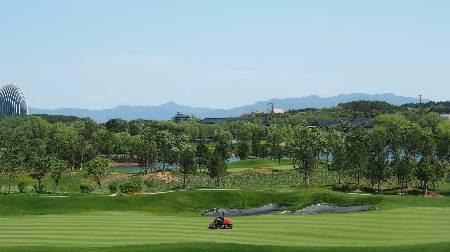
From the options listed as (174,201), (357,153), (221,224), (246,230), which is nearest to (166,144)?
(357,153)

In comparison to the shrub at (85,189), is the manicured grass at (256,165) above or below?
below

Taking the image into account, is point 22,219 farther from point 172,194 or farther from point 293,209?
point 293,209

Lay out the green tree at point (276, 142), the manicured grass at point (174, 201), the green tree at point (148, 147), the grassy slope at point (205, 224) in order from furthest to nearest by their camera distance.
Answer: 1. the green tree at point (276, 142)
2. the green tree at point (148, 147)
3. the manicured grass at point (174, 201)
4. the grassy slope at point (205, 224)

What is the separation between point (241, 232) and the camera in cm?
4338

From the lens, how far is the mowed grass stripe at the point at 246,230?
39562 mm

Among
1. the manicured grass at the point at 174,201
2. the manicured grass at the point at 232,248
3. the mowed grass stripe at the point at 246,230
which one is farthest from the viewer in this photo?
the manicured grass at the point at 174,201

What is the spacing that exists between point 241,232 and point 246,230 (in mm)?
1060

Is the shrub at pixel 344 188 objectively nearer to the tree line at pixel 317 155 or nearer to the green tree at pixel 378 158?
the tree line at pixel 317 155

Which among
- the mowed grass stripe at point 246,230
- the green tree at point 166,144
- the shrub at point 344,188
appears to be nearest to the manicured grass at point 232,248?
the mowed grass stripe at point 246,230

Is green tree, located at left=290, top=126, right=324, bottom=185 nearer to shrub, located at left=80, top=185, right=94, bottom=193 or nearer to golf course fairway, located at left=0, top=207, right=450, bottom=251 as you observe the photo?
shrub, located at left=80, top=185, right=94, bottom=193

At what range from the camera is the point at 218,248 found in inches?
1364

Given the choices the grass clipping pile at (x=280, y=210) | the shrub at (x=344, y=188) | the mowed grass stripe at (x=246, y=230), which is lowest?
the shrub at (x=344, y=188)

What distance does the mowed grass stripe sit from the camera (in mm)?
39562

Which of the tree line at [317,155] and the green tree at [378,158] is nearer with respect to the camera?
the green tree at [378,158]
